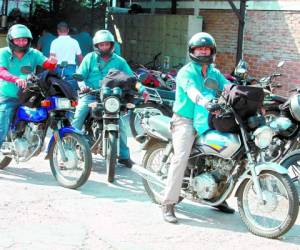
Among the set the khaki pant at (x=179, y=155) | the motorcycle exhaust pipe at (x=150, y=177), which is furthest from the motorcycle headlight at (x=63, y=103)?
the khaki pant at (x=179, y=155)

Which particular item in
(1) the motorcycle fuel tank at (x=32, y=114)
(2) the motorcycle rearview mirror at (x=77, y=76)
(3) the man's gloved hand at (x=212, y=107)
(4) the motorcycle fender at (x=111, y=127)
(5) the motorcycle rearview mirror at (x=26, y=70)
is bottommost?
(4) the motorcycle fender at (x=111, y=127)

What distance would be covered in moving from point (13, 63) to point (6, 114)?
65cm

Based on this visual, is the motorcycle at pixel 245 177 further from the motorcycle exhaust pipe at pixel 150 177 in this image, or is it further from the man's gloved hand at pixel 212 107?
the man's gloved hand at pixel 212 107

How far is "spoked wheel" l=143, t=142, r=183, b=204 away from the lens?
624 centimetres

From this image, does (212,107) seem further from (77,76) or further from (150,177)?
(77,76)

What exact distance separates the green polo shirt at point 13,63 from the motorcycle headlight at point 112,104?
39.8 inches

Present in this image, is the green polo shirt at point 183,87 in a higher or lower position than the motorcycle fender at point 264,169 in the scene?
higher

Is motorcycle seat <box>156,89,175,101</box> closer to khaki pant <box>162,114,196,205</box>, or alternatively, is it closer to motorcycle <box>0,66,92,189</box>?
motorcycle <box>0,66,92,189</box>

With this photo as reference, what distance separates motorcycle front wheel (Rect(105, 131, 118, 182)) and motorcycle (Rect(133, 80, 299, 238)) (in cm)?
116

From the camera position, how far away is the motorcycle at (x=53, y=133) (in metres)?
6.77

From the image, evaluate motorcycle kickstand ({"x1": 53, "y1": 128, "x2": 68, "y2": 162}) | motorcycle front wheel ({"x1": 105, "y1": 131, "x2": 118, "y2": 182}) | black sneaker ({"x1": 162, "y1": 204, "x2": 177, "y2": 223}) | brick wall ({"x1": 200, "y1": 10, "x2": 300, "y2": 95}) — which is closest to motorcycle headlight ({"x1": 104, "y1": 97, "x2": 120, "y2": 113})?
motorcycle front wheel ({"x1": 105, "y1": 131, "x2": 118, "y2": 182})

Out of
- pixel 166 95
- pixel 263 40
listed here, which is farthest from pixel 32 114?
pixel 263 40

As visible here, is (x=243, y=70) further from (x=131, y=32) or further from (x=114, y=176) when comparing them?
(x=131, y=32)

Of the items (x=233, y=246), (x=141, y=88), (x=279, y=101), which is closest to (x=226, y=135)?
(x=233, y=246)
